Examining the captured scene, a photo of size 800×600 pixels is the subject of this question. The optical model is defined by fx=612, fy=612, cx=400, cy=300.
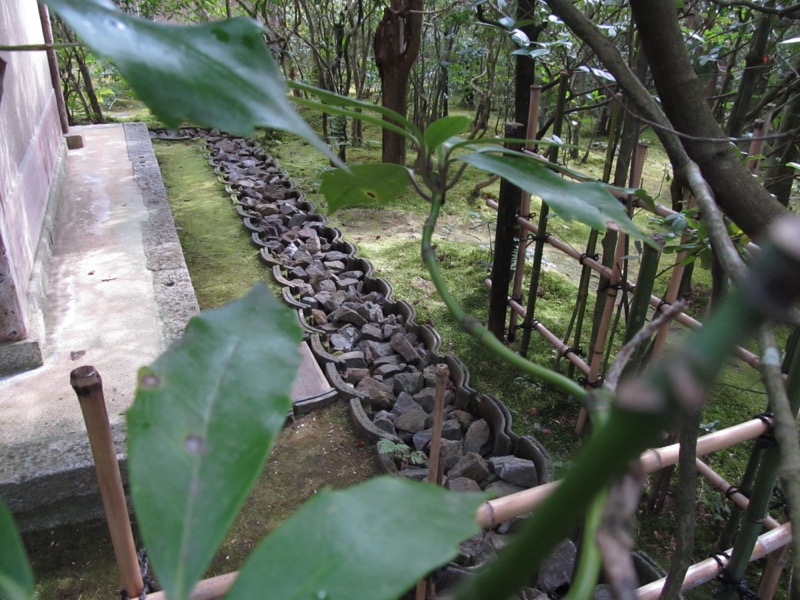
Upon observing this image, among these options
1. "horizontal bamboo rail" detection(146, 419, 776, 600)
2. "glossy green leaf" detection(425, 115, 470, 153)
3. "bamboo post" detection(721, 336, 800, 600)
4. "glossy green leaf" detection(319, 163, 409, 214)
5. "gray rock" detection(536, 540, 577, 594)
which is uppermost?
"glossy green leaf" detection(425, 115, 470, 153)

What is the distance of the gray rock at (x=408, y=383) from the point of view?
7.64 feet

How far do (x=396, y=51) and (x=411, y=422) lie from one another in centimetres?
288

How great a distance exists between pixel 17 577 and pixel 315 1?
5.82m

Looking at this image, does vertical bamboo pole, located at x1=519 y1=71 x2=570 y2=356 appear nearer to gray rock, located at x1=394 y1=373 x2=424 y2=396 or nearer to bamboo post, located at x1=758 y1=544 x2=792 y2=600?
gray rock, located at x1=394 y1=373 x2=424 y2=396

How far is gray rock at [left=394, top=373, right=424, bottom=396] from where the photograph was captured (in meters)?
2.33

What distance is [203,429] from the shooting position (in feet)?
0.95

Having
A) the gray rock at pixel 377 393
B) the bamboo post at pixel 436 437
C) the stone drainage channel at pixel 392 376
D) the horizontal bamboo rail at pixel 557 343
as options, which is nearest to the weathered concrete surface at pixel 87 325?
the stone drainage channel at pixel 392 376

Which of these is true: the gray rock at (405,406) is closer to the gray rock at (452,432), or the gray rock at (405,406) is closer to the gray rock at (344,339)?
the gray rock at (452,432)

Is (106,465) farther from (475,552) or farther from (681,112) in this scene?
(475,552)

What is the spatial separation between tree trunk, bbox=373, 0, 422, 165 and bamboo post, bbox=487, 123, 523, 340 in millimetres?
1628

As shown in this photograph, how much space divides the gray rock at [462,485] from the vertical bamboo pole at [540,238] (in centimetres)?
74

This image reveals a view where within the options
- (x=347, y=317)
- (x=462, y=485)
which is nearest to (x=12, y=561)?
(x=462, y=485)

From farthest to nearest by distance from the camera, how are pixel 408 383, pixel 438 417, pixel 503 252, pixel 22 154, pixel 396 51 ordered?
pixel 396 51
pixel 22 154
pixel 503 252
pixel 408 383
pixel 438 417

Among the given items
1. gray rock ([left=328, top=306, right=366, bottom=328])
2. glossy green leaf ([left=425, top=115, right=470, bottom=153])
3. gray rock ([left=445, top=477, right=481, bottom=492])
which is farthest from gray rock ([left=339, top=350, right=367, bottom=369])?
glossy green leaf ([left=425, top=115, right=470, bottom=153])
